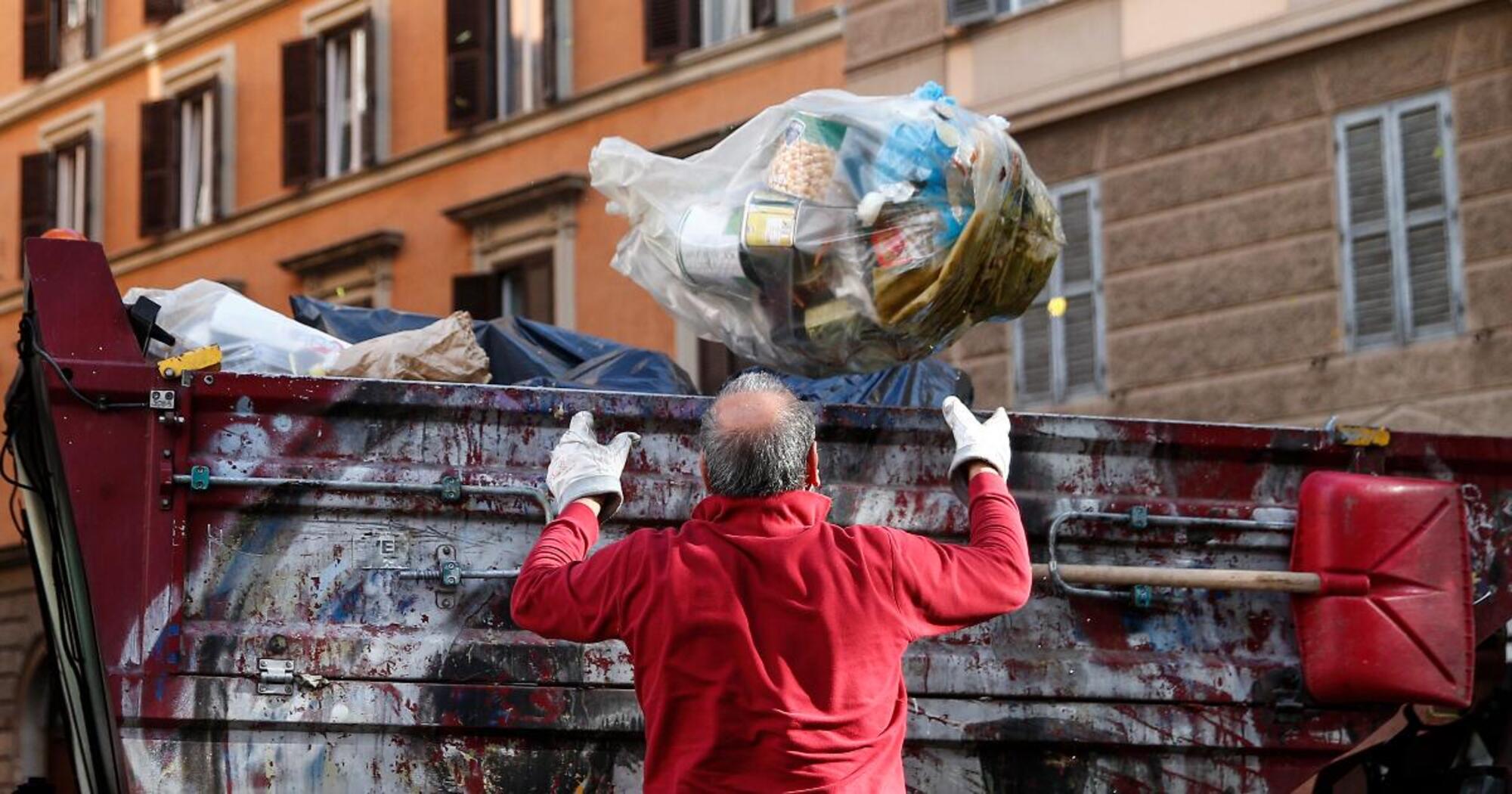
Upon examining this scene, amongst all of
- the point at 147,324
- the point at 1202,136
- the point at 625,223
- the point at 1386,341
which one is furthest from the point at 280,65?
the point at 147,324

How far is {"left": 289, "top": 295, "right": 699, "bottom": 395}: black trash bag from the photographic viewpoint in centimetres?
571

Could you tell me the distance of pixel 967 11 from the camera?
47.0 feet

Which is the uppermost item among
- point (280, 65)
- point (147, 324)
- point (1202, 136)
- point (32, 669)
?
point (280, 65)

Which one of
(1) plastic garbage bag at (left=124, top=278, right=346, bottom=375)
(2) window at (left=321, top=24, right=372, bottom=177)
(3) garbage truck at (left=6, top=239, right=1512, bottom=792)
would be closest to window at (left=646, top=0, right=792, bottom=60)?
(2) window at (left=321, top=24, right=372, bottom=177)

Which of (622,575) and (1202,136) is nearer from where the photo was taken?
(622,575)

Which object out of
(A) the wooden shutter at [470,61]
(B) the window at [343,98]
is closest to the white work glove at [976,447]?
(A) the wooden shutter at [470,61]

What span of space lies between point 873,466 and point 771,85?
11.6 m

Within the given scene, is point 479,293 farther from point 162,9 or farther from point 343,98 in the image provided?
point 162,9

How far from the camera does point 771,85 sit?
16359mm

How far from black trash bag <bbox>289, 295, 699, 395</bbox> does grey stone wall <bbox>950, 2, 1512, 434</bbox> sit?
6.57 metres

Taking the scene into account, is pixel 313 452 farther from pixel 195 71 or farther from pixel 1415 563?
pixel 195 71

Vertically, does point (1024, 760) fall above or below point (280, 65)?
below

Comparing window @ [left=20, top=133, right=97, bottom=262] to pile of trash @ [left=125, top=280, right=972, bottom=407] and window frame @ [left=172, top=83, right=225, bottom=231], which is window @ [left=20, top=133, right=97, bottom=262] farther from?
pile of trash @ [left=125, top=280, right=972, bottom=407]

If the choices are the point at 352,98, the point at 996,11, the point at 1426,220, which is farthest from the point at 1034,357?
the point at 352,98
